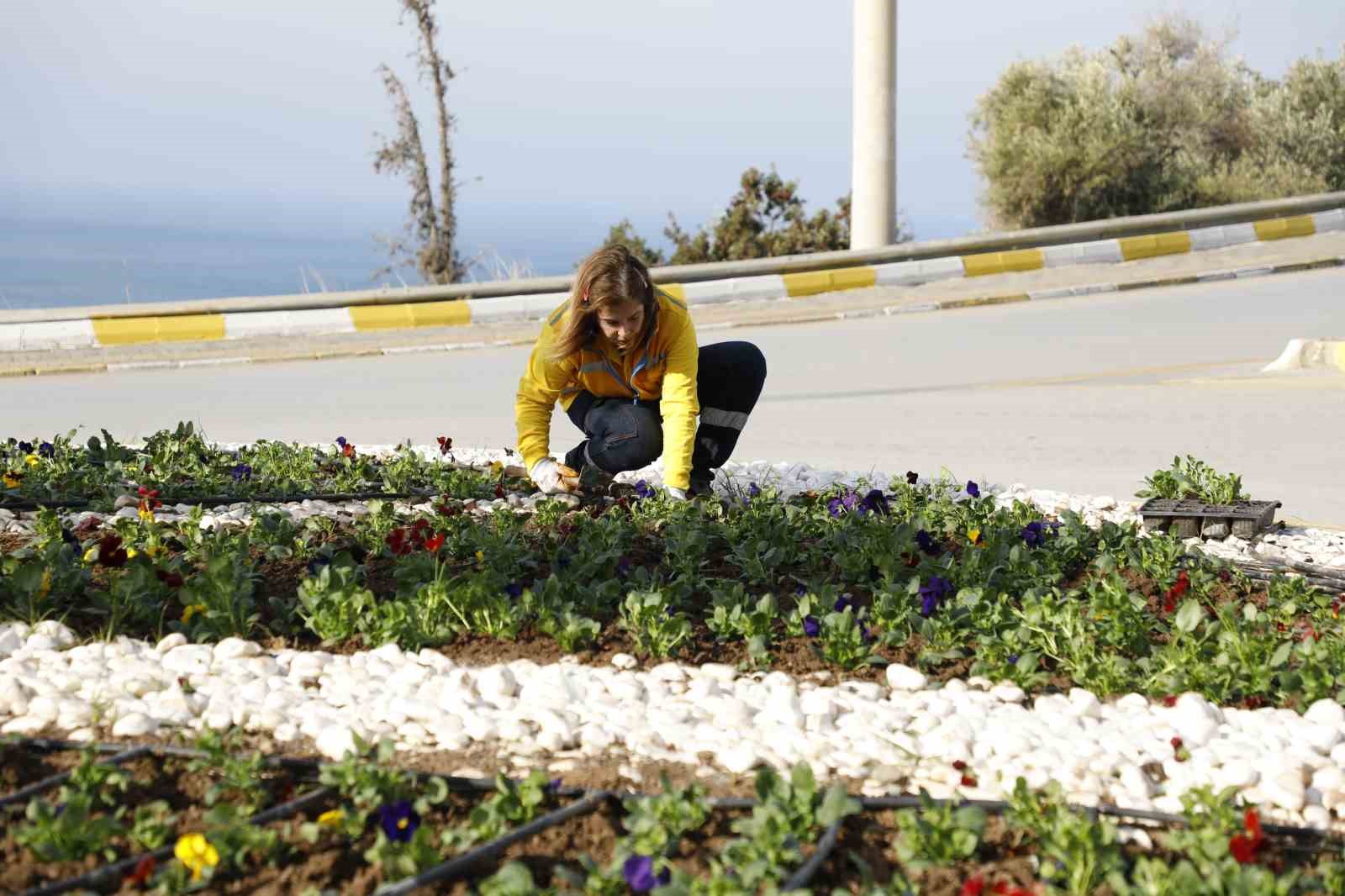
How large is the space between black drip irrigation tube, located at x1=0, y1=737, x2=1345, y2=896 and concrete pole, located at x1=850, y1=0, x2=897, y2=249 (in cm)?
1363

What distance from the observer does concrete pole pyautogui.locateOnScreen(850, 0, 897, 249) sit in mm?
15953

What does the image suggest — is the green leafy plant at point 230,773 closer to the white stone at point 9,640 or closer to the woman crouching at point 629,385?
the white stone at point 9,640

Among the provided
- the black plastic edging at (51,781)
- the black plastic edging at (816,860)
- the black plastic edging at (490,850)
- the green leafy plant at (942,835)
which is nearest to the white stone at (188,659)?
the black plastic edging at (51,781)

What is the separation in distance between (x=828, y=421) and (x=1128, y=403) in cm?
182

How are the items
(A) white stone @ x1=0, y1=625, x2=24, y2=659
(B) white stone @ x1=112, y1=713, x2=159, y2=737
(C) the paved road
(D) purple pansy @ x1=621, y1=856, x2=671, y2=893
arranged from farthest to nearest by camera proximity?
(C) the paved road → (A) white stone @ x1=0, y1=625, x2=24, y2=659 → (B) white stone @ x1=112, y1=713, x2=159, y2=737 → (D) purple pansy @ x1=621, y1=856, x2=671, y2=893

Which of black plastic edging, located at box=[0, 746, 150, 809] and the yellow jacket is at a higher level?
the yellow jacket

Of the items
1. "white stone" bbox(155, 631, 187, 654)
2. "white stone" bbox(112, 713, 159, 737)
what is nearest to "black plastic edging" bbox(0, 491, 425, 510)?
"white stone" bbox(155, 631, 187, 654)

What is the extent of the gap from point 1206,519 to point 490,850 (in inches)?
137

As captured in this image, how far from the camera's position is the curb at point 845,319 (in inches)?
464

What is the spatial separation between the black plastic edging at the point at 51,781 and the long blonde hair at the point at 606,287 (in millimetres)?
2384

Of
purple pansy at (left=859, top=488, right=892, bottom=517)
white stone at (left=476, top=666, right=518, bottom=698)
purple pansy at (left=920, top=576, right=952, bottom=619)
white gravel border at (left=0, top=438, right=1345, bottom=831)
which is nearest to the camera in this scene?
white gravel border at (left=0, top=438, right=1345, bottom=831)

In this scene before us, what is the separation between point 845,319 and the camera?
13477mm

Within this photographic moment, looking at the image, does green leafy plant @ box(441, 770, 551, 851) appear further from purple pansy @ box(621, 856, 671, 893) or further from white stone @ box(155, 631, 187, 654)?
white stone @ box(155, 631, 187, 654)

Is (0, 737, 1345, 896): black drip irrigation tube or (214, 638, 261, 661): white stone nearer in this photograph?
(0, 737, 1345, 896): black drip irrigation tube
